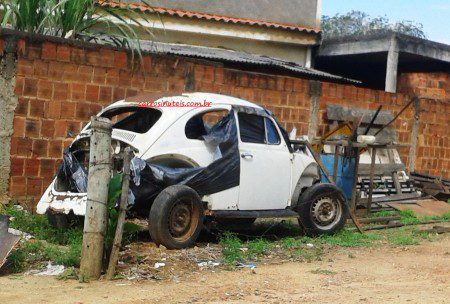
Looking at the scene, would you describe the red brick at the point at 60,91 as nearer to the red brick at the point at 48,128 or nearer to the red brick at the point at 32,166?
the red brick at the point at 48,128

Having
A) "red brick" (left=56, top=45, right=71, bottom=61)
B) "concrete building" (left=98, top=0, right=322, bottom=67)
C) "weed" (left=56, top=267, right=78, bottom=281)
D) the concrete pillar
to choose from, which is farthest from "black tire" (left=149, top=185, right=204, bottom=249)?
the concrete pillar

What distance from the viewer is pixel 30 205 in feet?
32.7

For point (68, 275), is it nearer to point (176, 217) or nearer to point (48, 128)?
point (176, 217)

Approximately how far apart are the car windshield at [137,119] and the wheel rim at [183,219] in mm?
1171

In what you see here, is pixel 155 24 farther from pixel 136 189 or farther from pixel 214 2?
pixel 136 189

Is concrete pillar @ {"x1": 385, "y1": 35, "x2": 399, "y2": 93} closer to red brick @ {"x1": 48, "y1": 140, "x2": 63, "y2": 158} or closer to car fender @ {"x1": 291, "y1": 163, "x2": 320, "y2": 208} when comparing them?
car fender @ {"x1": 291, "y1": 163, "x2": 320, "y2": 208}

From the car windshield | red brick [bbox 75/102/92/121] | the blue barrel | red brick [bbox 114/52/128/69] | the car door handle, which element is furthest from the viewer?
the blue barrel

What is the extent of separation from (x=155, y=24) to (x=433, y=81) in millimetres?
6716

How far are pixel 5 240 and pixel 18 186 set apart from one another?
280 cm

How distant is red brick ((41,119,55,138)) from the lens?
10.1 m

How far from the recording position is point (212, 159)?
8789mm

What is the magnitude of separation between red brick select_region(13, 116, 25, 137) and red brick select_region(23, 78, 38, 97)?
358mm

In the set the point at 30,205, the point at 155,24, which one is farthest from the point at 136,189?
the point at 155,24

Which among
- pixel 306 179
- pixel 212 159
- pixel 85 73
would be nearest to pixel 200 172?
pixel 212 159
